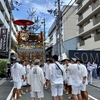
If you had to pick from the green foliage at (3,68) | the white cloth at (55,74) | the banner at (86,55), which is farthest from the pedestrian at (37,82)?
the green foliage at (3,68)

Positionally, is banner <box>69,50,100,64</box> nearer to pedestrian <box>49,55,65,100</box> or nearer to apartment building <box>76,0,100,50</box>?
apartment building <box>76,0,100,50</box>

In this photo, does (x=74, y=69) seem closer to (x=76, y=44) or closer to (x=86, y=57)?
(x=86, y=57)

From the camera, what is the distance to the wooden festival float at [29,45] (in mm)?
13102

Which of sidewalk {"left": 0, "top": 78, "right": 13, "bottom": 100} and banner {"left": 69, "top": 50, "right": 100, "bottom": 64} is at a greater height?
banner {"left": 69, "top": 50, "right": 100, "bottom": 64}

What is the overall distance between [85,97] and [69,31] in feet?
125

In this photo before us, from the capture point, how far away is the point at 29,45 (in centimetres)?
1362

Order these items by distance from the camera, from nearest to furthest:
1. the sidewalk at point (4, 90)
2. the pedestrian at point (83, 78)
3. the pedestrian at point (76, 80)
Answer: the pedestrian at point (76, 80) → the pedestrian at point (83, 78) → the sidewalk at point (4, 90)

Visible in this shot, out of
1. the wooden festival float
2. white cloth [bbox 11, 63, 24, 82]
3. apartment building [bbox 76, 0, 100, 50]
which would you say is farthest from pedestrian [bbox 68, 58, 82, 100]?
apartment building [bbox 76, 0, 100, 50]

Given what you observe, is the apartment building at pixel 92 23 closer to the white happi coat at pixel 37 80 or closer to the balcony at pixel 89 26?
the balcony at pixel 89 26

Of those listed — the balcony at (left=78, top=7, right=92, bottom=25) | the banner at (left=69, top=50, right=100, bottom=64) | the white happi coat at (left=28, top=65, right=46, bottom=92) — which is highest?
the balcony at (left=78, top=7, right=92, bottom=25)

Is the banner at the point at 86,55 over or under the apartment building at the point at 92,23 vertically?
under

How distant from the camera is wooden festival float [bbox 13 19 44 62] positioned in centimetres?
1310

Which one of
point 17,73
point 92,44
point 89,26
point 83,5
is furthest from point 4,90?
point 83,5

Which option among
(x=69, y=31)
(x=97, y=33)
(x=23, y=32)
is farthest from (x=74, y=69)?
(x=69, y=31)
